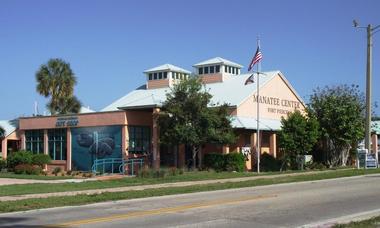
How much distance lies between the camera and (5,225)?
12492 millimetres

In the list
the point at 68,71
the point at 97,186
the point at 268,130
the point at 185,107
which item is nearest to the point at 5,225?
the point at 97,186

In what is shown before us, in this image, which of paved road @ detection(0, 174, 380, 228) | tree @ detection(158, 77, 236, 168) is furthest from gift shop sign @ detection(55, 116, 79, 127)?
paved road @ detection(0, 174, 380, 228)

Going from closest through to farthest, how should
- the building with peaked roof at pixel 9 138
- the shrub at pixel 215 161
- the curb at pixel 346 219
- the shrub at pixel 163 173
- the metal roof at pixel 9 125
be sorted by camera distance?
the curb at pixel 346 219 < the shrub at pixel 163 173 < the shrub at pixel 215 161 < the building with peaked roof at pixel 9 138 < the metal roof at pixel 9 125

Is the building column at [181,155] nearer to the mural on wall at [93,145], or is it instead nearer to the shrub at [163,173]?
the mural on wall at [93,145]

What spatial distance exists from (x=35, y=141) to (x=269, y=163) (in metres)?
18.6

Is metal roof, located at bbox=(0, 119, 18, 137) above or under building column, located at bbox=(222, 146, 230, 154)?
above

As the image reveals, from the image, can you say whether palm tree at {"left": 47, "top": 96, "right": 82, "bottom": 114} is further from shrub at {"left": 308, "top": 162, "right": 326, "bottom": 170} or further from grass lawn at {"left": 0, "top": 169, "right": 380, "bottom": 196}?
grass lawn at {"left": 0, "top": 169, "right": 380, "bottom": 196}

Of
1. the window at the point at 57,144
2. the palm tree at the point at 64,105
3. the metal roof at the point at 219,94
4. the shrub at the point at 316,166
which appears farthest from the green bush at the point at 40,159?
the shrub at the point at 316,166

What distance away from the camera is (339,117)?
126 feet

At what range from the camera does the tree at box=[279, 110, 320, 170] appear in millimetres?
37188

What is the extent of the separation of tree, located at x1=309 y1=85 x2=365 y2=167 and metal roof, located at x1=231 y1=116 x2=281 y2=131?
3050 millimetres

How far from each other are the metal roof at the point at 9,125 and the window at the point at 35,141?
3.03m

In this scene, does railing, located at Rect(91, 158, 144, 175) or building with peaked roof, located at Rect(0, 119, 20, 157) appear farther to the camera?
building with peaked roof, located at Rect(0, 119, 20, 157)

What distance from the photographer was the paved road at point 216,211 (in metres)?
12.5
